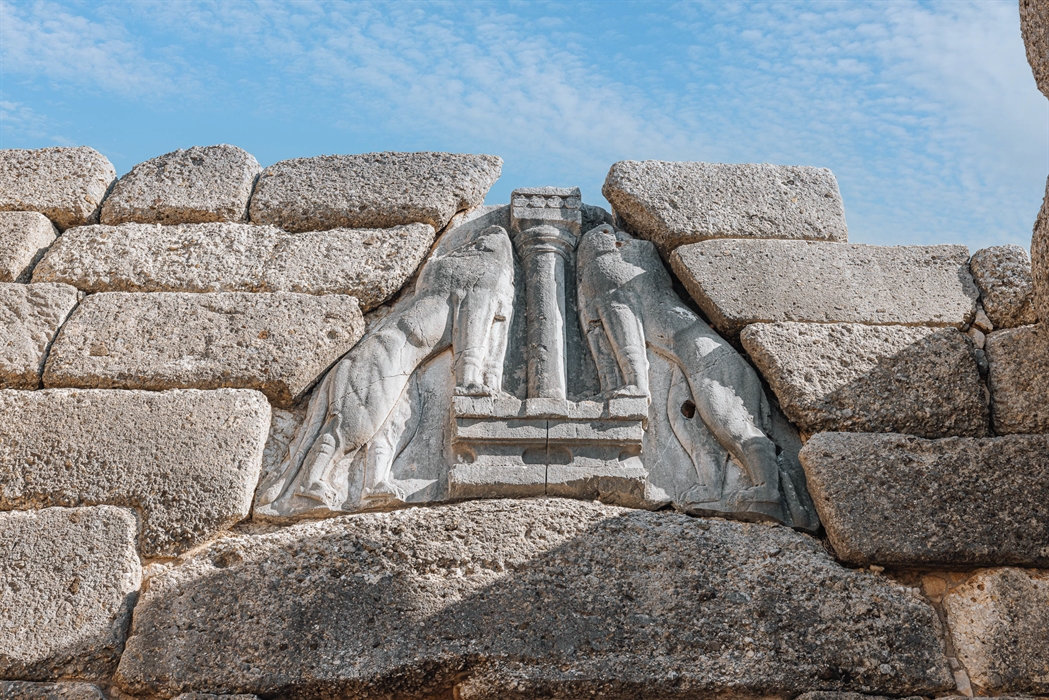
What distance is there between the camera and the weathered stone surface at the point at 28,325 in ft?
12.8

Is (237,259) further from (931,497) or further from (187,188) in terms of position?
(931,497)

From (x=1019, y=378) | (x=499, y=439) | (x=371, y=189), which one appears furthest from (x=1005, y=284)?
(x=371, y=189)

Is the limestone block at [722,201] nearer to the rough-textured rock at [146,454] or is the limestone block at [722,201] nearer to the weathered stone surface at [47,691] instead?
the rough-textured rock at [146,454]

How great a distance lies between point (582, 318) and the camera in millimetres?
4160

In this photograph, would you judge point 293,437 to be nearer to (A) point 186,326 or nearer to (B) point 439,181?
(A) point 186,326

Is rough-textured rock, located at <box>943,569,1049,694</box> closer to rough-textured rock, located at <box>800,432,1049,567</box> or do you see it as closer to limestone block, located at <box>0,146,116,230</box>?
rough-textured rock, located at <box>800,432,1049,567</box>

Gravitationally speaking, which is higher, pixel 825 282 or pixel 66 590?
pixel 825 282

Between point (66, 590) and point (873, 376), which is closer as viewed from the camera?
point (66, 590)

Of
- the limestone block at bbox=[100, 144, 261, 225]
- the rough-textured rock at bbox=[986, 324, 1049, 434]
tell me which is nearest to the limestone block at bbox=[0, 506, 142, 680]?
the limestone block at bbox=[100, 144, 261, 225]

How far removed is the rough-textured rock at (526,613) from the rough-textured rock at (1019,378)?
917 millimetres

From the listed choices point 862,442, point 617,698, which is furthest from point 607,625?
point 862,442

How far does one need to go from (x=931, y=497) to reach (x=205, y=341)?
9.00ft

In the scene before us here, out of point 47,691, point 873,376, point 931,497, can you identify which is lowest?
point 47,691

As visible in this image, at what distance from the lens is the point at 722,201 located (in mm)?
4492
